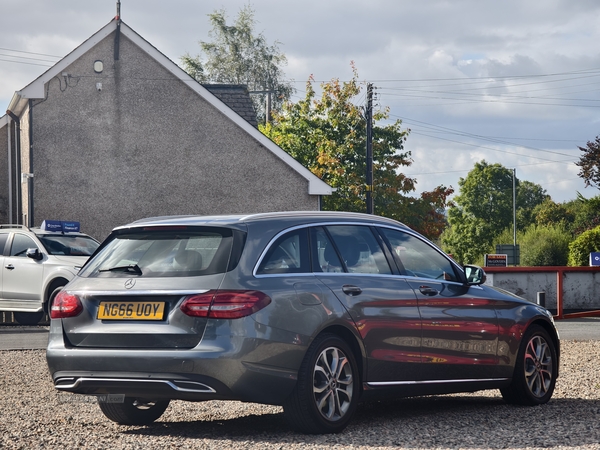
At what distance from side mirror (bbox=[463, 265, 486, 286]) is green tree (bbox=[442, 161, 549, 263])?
8950 cm

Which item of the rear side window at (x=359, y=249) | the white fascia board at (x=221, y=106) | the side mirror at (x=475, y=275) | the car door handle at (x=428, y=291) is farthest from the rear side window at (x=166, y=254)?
the white fascia board at (x=221, y=106)

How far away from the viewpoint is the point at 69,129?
96.8ft

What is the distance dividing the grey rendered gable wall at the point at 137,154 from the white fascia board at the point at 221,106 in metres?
0.15

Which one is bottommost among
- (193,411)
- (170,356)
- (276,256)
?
(193,411)

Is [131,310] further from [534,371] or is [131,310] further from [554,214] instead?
[554,214]

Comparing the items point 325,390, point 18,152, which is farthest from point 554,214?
point 325,390

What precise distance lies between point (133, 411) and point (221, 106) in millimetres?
23007

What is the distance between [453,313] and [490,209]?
309 feet

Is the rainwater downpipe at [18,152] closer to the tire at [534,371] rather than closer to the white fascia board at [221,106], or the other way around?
the white fascia board at [221,106]

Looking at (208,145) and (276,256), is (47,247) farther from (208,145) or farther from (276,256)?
(276,256)

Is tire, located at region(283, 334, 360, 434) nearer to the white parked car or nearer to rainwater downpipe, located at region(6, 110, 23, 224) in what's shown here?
the white parked car

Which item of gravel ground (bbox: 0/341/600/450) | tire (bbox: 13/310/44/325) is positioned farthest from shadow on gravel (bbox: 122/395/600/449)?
tire (bbox: 13/310/44/325)

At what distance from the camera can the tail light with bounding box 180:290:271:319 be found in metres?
6.67

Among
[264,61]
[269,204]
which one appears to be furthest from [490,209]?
[269,204]
